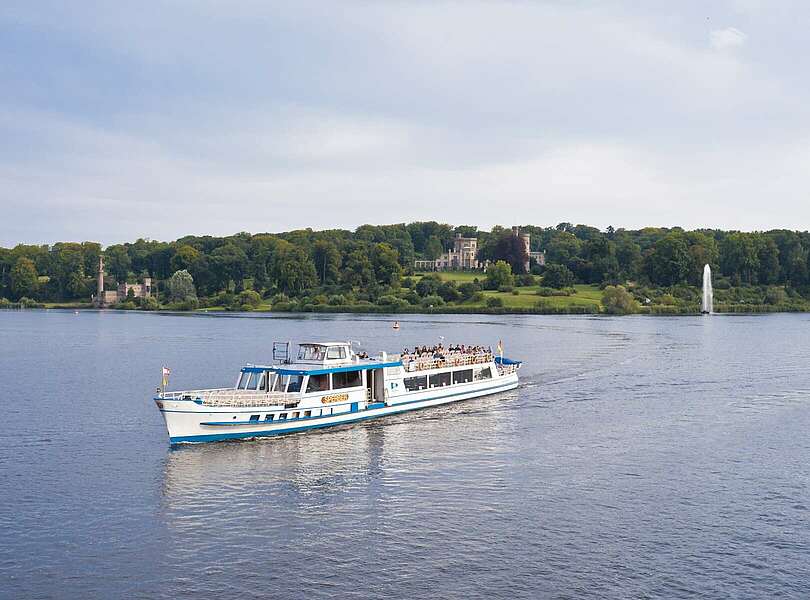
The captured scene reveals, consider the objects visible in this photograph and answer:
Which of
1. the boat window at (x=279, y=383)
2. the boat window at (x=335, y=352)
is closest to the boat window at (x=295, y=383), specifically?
the boat window at (x=279, y=383)

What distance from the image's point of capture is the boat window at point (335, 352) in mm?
66312

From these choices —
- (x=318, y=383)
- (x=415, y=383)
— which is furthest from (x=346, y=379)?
(x=415, y=383)

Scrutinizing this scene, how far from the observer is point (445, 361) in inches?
3132

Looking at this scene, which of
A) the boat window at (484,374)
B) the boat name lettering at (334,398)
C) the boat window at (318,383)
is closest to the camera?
the boat name lettering at (334,398)

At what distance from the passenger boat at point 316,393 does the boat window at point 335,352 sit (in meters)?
0.05

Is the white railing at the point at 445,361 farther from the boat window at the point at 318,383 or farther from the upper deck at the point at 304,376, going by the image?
the boat window at the point at 318,383

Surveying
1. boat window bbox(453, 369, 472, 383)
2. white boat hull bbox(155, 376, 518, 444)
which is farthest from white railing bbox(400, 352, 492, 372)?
white boat hull bbox(155, 376, 518, 444)

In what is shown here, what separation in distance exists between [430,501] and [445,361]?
3544cm

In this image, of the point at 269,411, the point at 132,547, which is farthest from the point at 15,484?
the point at 269,411

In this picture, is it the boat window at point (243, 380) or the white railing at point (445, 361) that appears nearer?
the boat window at point (243, 380)

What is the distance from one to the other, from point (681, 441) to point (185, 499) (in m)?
36.9

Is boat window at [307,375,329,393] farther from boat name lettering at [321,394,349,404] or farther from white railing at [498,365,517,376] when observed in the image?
white railing at [498,365,517,376]

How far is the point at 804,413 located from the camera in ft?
237

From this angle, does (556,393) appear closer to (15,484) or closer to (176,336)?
(15,484)
